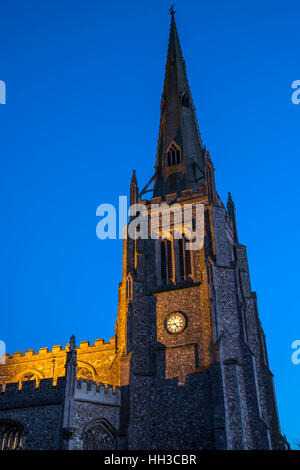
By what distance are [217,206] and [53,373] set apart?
1557 centimetres

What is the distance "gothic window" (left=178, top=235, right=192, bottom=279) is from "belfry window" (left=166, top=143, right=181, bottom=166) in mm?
7928

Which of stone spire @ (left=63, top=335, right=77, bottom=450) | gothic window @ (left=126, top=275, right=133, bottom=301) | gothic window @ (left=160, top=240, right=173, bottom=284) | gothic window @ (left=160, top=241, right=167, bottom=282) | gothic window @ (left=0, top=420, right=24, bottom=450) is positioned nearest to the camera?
stone spire @ (left=63, top=335, right=77, bottom=450)

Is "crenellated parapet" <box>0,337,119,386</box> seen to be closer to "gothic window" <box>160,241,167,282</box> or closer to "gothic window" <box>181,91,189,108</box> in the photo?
"gothic window" <box>160,241,167,282</box>

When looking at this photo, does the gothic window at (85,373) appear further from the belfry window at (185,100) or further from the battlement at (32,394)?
the belfry window at (185,100)

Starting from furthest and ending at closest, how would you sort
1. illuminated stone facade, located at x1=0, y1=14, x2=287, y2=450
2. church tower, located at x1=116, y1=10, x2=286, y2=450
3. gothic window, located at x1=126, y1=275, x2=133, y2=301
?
1. gothic window, located at x1=126, y1=275, x2=133, y2=301
2. church tower, located at x1=116, y1=10, x2=286, y2=450
3. illuminated stone facade, located at x1=0, y1=14, x2=287, y2=450

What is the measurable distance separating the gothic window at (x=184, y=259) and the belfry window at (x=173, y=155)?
7928 millimetres

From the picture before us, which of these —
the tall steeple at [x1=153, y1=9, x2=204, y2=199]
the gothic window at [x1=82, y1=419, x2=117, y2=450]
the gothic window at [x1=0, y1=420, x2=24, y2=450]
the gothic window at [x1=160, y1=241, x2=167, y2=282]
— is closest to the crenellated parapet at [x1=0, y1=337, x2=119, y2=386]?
the gothic window at [x1=82, y1=419, x2=117, y2=450]

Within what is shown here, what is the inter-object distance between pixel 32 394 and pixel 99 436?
4.13m

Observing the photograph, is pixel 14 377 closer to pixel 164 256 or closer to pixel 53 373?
pixel 53 373

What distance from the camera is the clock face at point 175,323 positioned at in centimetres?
2766

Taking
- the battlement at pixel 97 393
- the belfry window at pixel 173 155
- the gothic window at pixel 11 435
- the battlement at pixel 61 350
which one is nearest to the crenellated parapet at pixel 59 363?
the battlement at pixel 61 350

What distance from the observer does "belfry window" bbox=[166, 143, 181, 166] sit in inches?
1446

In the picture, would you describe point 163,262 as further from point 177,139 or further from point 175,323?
point 177,139

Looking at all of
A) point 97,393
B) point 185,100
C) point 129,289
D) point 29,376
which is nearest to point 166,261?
point 129,289
